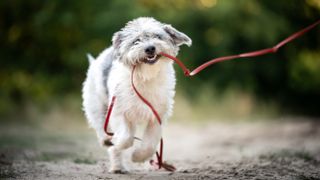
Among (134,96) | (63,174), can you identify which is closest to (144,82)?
(134,96)

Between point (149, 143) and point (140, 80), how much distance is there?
0.72m

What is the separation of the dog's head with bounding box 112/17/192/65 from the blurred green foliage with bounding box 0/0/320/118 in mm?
9113

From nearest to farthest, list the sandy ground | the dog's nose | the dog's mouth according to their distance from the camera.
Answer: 1. the dog's nose
2. the dog's mouth
3. the sandy ground

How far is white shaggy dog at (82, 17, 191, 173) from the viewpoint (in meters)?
6.75

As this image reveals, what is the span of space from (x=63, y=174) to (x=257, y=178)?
216 centimetres

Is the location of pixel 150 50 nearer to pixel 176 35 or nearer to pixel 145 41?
pixel 145 41

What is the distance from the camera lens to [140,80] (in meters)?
7.04

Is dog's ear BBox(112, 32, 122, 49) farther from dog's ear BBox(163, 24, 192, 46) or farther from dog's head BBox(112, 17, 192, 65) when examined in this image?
dog's ear BBox(163, 24, 192, 46)

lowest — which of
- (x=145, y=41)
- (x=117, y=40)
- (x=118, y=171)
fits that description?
(x=118, y=171)

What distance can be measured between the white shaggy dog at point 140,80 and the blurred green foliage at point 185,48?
29.4 feet

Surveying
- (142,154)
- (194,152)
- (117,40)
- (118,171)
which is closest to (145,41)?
(117,40)

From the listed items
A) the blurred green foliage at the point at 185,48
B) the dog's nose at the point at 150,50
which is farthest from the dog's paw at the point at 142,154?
the blurred green foliage at the point at 185,48

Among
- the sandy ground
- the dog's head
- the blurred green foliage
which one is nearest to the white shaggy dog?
the dog's head

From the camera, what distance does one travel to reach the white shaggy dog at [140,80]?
6.75 meters
